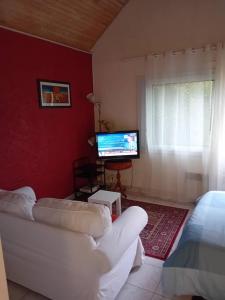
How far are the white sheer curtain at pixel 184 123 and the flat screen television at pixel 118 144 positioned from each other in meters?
0.23

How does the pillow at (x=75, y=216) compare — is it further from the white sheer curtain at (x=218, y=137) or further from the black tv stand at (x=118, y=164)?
the white sheer curtain at (x=218, y=137)

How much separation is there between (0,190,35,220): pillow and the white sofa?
0.10 ft

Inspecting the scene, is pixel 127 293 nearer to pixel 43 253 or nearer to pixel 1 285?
pixel 43 253

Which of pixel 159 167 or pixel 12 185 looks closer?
pixel 12 185

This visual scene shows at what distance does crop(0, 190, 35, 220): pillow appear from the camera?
181 centimetres

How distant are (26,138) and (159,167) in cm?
211

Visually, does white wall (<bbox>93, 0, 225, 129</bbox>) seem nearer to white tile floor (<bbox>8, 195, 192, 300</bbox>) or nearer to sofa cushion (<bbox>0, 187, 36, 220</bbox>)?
white tile floor (<bbox>8, 195, 192, 300</bbox>)

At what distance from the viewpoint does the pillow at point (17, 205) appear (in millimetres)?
1807

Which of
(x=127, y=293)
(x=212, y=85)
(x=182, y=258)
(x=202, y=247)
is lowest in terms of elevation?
(x=127, y=293)

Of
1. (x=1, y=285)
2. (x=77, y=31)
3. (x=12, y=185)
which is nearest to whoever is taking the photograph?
(x=1, y=285)

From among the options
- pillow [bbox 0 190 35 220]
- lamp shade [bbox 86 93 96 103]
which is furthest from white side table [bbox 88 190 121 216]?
lamp shade [bbox 86 93 96 103]

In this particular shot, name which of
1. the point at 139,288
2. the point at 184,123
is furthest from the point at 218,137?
the point at 139,288

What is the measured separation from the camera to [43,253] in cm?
175

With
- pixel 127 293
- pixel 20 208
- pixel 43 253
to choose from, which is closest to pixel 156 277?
pixel 127 293
